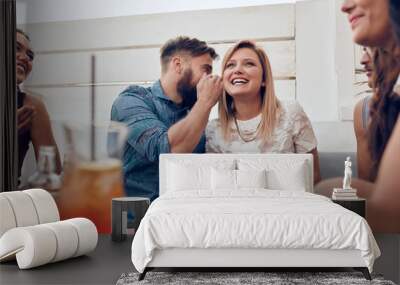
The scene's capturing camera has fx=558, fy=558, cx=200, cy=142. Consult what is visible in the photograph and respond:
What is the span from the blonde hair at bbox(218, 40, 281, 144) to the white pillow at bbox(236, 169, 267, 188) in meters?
0.70

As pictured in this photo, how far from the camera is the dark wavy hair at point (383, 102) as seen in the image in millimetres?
5801

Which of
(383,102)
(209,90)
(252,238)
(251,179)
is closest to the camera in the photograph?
(252,238)

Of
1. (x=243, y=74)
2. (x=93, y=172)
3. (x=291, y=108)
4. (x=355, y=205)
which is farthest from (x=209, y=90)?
(x=355, y=205)

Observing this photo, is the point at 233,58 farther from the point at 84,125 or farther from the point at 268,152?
the point at 84,125

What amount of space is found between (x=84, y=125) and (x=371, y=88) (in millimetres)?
3276

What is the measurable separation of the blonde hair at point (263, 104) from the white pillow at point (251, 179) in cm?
70

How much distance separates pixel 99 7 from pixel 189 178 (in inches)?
95.6

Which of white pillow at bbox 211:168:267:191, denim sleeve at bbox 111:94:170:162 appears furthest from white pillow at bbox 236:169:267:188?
denim sleeve at bbox 111:94:170:162

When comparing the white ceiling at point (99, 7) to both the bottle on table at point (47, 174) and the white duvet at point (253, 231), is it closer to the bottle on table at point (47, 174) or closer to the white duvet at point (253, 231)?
the bottle on table at point (47, 174)

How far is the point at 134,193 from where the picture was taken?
640cm

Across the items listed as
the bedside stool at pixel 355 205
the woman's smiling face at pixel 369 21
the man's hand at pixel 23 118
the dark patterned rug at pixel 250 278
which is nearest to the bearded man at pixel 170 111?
the man's hand at pixel 23 118

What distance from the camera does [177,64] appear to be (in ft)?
20.9

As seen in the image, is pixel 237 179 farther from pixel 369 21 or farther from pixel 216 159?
pixel 369 21

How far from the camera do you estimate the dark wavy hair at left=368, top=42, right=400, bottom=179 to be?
5.80 metres
